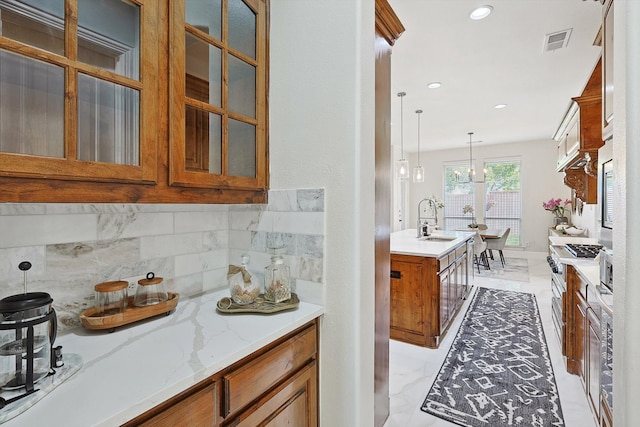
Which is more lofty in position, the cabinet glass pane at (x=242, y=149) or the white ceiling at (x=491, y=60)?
the white ceiling at (x=491, y=60)

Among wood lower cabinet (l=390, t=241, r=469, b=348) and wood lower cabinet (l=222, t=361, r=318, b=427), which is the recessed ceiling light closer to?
wood lower cabinet (l=390, t=241, r=469, b=348)

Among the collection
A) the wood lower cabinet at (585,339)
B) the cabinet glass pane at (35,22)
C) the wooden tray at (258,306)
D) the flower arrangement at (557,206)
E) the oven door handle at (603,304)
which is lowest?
the wood lower cabinet at (585,339)

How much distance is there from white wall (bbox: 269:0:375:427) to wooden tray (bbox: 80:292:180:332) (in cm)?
66

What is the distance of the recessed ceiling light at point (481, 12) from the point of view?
7.63 feet

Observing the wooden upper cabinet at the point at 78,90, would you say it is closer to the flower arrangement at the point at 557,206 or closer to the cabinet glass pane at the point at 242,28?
the cabinet glass pane at the point at 242,28

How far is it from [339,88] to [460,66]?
2.72 meters

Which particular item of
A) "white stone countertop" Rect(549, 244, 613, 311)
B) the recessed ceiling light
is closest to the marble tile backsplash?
"white stone countertop" Rect(549, 244, 613, 311)

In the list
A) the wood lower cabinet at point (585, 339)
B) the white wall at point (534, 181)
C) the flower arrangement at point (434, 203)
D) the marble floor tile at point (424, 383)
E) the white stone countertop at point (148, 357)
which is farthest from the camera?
the white wall at point (534, 181)

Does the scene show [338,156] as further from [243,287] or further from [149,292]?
[149,292]

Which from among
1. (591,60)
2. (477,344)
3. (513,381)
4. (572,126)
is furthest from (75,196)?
(572,126)

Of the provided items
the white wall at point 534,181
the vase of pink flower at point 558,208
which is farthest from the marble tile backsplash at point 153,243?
the white wall at point 534,181

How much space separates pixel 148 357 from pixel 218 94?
0.96m

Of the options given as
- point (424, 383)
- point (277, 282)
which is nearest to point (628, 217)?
point (277, 282)

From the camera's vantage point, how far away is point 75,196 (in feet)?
2.76
